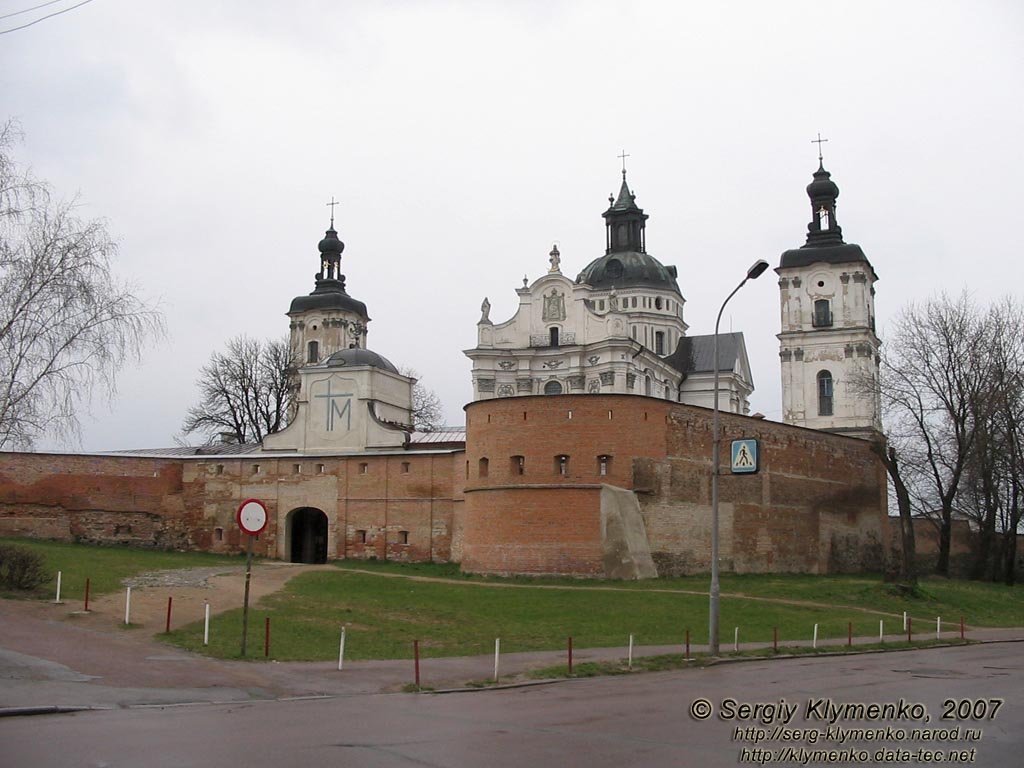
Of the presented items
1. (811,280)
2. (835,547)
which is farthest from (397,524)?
(811,280)

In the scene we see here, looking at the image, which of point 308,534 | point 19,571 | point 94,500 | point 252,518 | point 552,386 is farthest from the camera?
point 552,386

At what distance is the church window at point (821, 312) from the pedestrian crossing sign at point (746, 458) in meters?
47.8

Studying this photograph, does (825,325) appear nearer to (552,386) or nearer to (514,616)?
(552,386)

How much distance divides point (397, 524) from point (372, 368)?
9.07 metres

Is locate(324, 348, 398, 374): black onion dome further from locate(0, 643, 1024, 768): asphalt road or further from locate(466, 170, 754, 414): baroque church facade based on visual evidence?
locate(0, 643, 1024, 768): asphalt road

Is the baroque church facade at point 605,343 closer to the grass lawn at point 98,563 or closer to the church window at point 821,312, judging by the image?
the church window at point 821,312

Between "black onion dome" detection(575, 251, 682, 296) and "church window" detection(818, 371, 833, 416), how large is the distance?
11154mm

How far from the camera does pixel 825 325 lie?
66.2 metres

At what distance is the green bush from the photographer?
22.5 m

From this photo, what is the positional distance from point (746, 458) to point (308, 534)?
26670 mm

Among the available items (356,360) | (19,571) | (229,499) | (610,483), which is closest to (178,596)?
(19,571)

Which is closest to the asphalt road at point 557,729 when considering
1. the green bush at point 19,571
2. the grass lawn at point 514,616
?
the grass lawn at point 514,616

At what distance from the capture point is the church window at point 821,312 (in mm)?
66312

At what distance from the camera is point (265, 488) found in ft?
141
